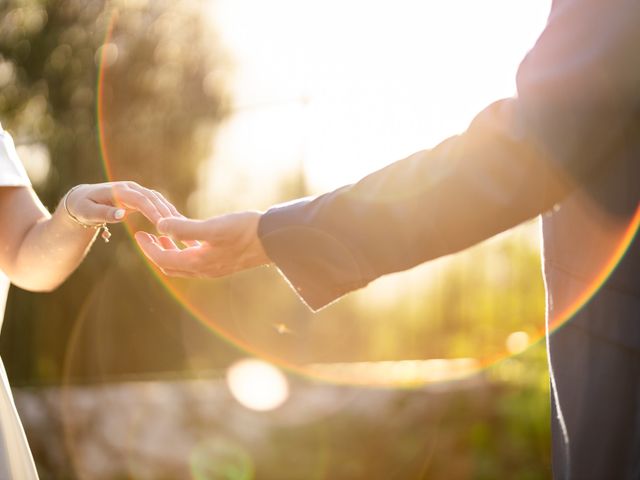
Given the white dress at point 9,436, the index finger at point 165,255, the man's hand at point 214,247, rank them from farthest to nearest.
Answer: the white dress at point 9,436 → the index finger at point 165,255 → the man's hand at point 214,247

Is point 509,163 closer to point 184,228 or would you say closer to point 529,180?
point 529,180

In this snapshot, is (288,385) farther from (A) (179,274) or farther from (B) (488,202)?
(B) (488,202)

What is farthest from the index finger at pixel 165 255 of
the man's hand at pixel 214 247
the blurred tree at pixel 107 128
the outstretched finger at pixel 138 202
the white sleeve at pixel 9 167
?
the blurred tree at pixel 107 128

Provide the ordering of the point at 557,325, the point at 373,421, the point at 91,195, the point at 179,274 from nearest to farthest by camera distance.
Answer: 1. the point at 557,325
2. the point at 179,274
3. the point at 91,195
4. the point at 373,421

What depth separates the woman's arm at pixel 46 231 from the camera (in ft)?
6.54

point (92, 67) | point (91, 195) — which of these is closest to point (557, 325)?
point (91, 195)

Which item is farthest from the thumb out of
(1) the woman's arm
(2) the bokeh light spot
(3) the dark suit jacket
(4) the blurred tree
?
(4) the blurred tree

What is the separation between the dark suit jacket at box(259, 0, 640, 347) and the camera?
1182mm

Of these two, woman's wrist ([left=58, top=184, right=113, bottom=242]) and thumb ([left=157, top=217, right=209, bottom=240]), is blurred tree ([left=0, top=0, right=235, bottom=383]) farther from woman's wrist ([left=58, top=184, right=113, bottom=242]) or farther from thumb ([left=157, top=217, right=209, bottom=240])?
thumb ([left=157, top=217, right=209, bottom=240])

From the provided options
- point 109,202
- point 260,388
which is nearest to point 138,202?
point 109,202

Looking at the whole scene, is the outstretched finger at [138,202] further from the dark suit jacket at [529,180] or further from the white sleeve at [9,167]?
the dark suit jacket at [529,180]

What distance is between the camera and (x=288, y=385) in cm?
530

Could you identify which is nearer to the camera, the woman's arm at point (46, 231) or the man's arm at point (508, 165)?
the man's arm at point (508, 165)

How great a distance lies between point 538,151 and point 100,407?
4.89 metres
